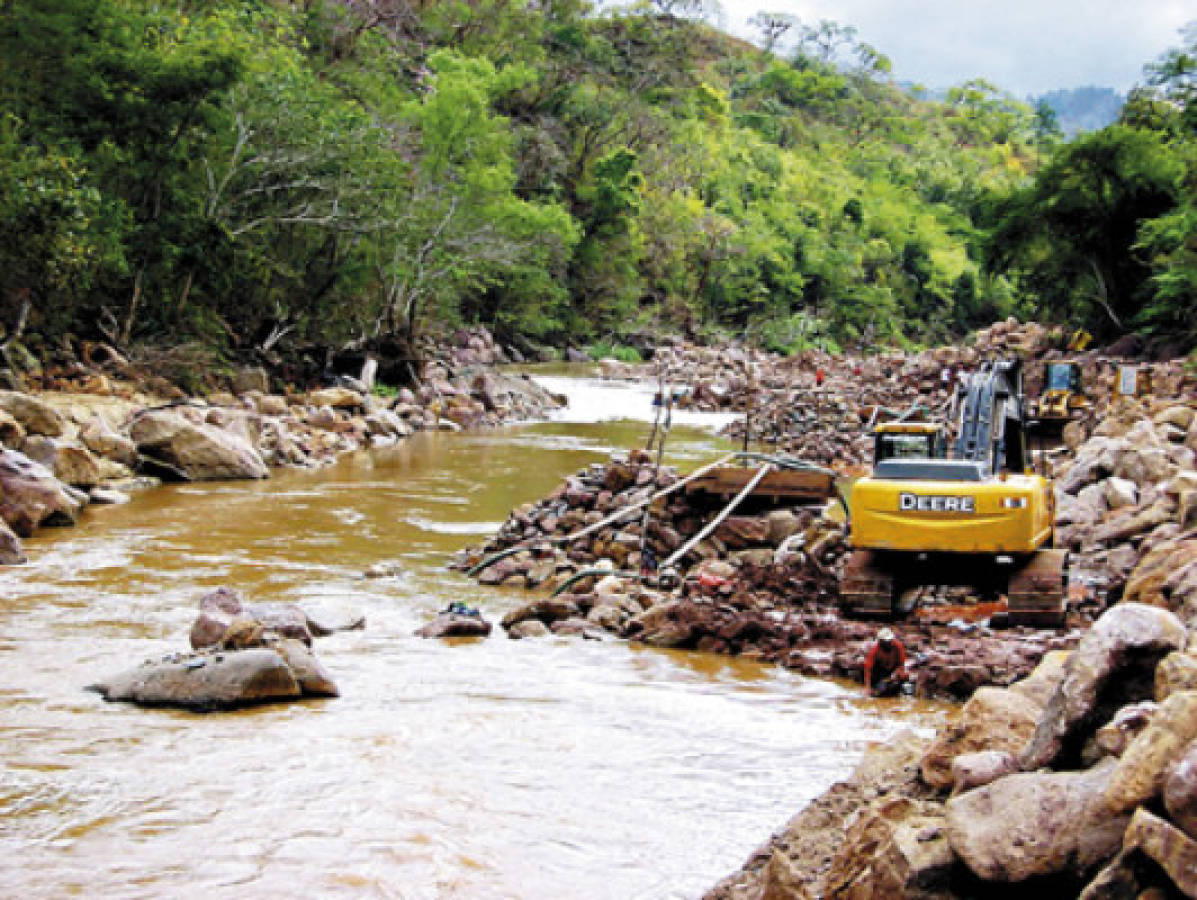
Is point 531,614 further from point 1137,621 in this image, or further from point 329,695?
point 1137,621

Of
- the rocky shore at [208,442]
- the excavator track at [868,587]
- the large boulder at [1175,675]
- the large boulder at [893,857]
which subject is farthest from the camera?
the excavator track at [868,587]

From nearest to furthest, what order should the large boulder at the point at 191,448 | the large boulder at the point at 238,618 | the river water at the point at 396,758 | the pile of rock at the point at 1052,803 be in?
the pile of rock at the point at 1052,803 → the river water at the point at 396,758 → the large boulder at the point at 238,618 → the large boulder at the point at 191,448

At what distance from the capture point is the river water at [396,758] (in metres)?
4.92

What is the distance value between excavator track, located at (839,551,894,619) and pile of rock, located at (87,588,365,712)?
496 cm

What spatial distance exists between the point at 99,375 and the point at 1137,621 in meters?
22.2

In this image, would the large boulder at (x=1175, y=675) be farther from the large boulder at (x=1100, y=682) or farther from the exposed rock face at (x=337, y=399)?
the exposed rock face at (x=337, y=399)

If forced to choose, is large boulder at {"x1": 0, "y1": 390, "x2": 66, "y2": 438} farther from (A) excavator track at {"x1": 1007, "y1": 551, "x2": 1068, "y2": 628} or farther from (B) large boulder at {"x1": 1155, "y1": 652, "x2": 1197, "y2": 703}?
(B) large boulder at {"x1": 1155, "y1": 652, "x2": 1197, "y2": 703}

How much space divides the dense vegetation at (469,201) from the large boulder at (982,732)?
18879 mm

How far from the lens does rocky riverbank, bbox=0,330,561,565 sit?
1495 centimetres

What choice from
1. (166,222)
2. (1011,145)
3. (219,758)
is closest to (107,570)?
(219,758)

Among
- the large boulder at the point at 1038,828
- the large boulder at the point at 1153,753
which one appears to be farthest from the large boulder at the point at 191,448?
the large boulder at the point at 1153,753

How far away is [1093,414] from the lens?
81.7 feet

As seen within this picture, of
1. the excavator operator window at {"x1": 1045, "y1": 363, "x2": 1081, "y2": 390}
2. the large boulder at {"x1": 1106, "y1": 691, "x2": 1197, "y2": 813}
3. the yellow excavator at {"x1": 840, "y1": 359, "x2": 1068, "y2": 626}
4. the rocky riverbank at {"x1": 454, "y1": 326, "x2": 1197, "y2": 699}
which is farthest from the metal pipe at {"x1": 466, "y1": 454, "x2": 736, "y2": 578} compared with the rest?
the excavator operator window at {"x1": 1045, "y1": 363, "x2": 1081, "y2": 390}

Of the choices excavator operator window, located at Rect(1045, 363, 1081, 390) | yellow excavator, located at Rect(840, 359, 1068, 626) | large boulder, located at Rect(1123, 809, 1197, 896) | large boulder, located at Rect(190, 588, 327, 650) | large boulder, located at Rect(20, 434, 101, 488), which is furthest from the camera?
excavator operator window, located at Rect(1045, 363, 1081, 390)
